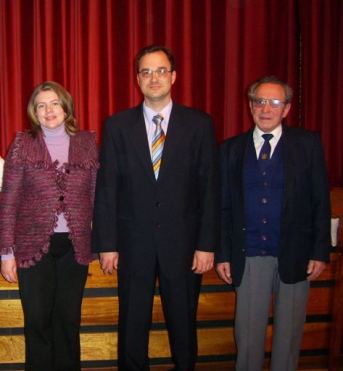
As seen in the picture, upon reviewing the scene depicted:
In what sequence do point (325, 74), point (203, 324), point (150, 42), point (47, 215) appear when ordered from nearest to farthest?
point (47, 215)
point (203, 324)
point (150, 42)
point (325, 74)

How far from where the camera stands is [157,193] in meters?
1.79

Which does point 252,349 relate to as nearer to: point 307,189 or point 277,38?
point 307,189

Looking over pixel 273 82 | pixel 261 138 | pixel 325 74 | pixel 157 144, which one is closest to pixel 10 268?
pixel 157 144

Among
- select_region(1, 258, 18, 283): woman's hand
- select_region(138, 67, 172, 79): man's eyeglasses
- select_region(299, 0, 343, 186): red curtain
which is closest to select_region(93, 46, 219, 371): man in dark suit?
select_region(138, 67, 172, 79): man's eyeglasses

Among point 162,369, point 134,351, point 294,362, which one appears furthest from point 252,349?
point 162,369

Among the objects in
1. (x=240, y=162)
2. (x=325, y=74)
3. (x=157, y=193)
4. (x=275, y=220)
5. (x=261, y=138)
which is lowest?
(x=275, y=220)

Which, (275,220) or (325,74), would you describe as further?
(325,74)

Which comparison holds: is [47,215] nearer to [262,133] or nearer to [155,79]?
[155,79]

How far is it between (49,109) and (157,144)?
18.2 inches

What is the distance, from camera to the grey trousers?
71.4 inches

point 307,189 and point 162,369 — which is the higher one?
point 307,189

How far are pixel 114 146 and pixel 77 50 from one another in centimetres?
159

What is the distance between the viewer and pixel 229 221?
189 cm

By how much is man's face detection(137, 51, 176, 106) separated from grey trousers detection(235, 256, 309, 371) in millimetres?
772
